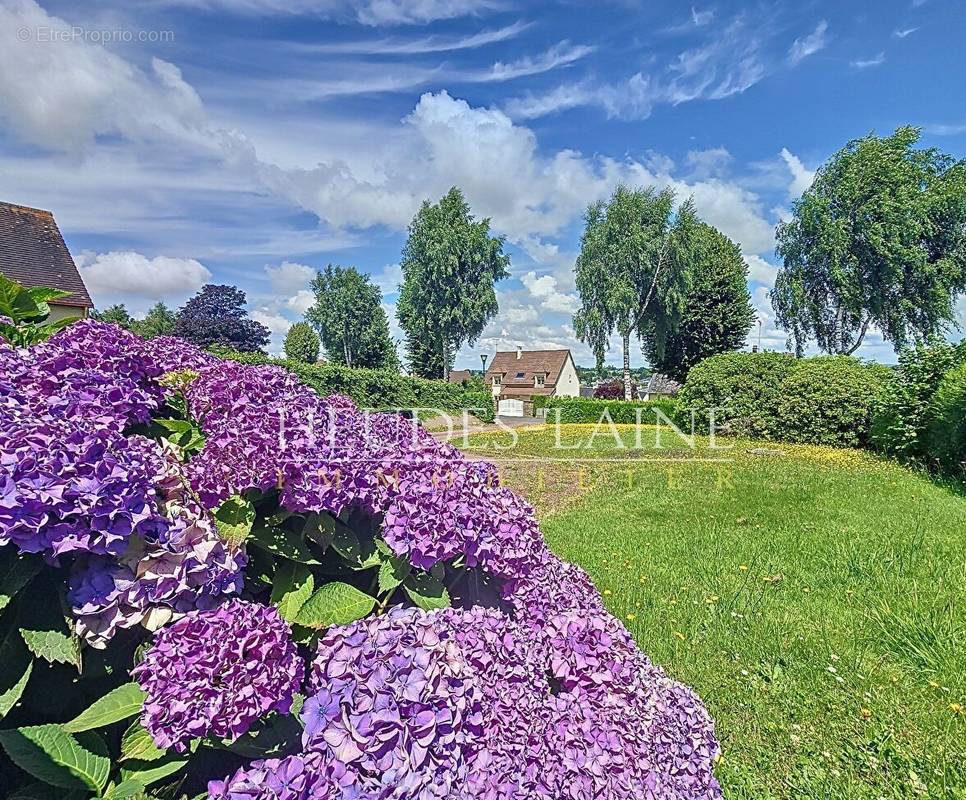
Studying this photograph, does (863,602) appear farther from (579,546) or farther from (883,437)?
(883,437)

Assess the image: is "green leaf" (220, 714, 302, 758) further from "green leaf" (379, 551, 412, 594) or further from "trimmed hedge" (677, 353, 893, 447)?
"trimmed hedge" (677, 353, 893, 447)

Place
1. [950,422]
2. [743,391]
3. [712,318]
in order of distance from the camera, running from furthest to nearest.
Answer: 1. [712,318]
2. [743,391]
3. [950,422]

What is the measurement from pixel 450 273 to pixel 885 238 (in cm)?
1787

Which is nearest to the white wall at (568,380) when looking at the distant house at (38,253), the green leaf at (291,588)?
the distant house at (38,253)

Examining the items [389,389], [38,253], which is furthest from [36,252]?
[389,389]

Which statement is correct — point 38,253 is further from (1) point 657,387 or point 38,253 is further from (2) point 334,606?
(1) point 657,387

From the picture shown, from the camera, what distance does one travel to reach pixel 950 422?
24.5ft

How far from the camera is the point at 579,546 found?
484 centimetres

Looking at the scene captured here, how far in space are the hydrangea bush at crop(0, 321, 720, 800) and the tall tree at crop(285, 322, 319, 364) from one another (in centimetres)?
4596

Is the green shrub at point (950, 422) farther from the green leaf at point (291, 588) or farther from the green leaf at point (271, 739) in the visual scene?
the green leaf at point (271, 739)

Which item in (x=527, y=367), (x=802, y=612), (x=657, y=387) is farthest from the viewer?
(x=527, y=367)

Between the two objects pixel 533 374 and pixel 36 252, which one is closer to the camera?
pixel 36 252

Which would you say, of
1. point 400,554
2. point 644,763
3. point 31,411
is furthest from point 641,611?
point 31,411

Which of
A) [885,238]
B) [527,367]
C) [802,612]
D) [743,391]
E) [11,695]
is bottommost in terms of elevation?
[802,612]
